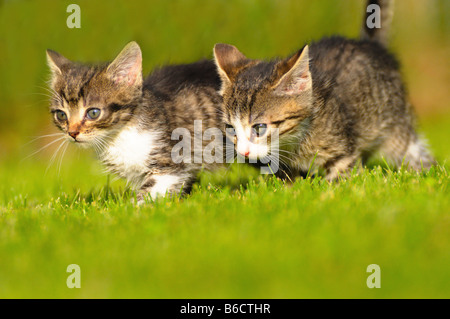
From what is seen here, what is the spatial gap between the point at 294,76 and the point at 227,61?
0.74m

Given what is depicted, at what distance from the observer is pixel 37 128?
9.45 metres

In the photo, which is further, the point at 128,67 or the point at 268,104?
the point at 128,67

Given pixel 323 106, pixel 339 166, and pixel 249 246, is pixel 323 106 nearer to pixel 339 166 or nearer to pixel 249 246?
pixel 339 166

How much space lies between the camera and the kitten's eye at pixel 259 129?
13.1ft

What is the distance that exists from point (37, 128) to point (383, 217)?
789 centimetres

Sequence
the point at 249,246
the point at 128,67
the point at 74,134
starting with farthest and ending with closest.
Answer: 1. the point at 128,67
2. the point at 74,134
3. the point at 249,246

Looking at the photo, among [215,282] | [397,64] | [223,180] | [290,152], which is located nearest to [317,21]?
[397,64]

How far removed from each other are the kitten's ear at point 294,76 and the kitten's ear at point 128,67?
113 cm

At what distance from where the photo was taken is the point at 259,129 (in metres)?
4.01

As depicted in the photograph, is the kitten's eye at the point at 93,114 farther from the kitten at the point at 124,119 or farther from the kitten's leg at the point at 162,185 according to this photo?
the kitten's leg at the point at 162,185

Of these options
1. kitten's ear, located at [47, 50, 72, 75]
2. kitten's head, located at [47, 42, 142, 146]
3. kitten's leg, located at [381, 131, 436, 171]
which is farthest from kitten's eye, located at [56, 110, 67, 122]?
kitten's leg, located at [381, 131, 436, 171]

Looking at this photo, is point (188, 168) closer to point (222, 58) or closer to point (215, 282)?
point (222, 58)

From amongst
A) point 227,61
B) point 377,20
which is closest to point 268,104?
point 227,61

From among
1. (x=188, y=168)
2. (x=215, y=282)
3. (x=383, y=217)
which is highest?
(x=188, y=168)
